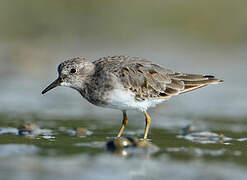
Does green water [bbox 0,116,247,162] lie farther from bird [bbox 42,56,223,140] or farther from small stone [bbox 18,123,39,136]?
bird [bbox 42,56,223,140]

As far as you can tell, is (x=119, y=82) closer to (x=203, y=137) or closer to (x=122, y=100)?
(x=122, y=100)

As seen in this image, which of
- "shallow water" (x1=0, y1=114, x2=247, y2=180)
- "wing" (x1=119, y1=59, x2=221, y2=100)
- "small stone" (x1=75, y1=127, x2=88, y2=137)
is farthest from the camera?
"small stone" (x1=75, y1=127, x2=88, y2=137)

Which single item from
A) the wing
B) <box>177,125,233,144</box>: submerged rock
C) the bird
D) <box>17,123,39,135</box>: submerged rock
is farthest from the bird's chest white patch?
<box>17,123,39,135</box>: submerged rock

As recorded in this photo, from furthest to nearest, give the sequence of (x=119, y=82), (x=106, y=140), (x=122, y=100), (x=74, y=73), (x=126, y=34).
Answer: (x=126, y=34), (x=74, y=73), (x=119, y=82), (x=122, y=100), (x=106, y=140)

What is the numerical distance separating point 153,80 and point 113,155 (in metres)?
2.51

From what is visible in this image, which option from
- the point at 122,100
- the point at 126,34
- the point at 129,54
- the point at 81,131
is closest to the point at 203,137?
the point at 122,100

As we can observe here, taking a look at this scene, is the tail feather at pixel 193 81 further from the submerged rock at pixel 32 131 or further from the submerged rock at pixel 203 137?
the submerged rock at pixel 32 131

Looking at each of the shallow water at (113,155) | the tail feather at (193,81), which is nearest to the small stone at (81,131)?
the shallow water at (113,155)

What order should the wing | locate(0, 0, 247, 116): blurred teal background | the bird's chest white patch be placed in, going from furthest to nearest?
locate(0, 0, 247, 116): blurred teal background, the wing, the bird's chest white patch

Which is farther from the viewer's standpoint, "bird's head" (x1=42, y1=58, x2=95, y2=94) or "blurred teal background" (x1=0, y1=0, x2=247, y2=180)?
"bird's head" (x1=42, y1=58, x2=95, y2=94)

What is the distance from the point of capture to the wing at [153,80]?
8.55 meters

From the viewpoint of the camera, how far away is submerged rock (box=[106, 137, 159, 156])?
22.8 feet

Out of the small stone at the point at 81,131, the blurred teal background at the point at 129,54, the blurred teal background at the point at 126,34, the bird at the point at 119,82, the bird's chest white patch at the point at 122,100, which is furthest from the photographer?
the blurred teal background at the point at 126,34

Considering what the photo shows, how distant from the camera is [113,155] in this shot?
6711 millimetres
